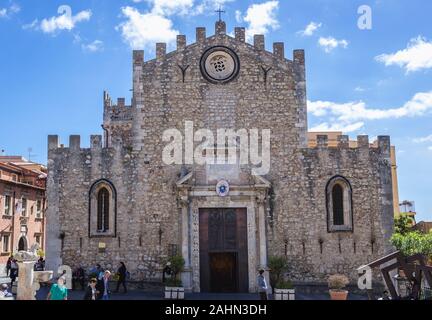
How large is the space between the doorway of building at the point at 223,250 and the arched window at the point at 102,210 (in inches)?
156

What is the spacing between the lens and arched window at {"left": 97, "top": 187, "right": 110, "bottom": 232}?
22.1 meters

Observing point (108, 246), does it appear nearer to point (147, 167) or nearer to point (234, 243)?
point (147, 167)

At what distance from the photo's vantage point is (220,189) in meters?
21.8

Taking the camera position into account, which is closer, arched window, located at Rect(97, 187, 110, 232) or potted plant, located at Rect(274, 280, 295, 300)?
potted plant, located at Rect(274, 280, 295, 300)

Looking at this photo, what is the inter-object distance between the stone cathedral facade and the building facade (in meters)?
17.0

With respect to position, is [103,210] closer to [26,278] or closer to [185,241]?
[185,241]

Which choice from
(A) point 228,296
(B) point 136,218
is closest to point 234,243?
(A) point 228,296

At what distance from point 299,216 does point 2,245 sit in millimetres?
24446

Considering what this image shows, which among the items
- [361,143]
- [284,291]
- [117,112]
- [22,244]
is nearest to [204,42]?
[361,143]

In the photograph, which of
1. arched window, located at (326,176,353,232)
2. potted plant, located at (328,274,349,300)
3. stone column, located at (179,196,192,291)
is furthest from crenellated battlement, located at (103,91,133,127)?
potted plant, located at (328,274,349,300)

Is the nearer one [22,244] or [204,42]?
[204,42]

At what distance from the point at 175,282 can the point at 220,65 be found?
1010 centimetres

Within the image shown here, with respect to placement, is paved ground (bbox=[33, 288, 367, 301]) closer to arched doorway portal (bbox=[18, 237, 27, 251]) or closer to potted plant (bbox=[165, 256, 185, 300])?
potted plant (bbox=[165, 256, 185, 300])

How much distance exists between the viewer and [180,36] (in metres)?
23.1
